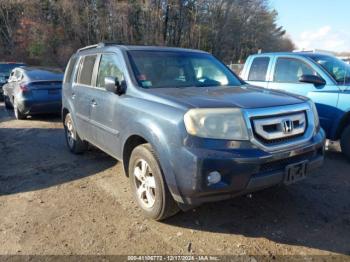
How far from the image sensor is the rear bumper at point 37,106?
28.3 ft

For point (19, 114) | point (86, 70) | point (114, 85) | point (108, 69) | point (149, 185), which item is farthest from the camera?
point (19, 114)

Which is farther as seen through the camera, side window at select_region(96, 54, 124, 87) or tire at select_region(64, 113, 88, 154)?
tire at select_region(64, 113, 88, 154)

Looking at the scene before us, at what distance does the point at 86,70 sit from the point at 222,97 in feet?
8.64

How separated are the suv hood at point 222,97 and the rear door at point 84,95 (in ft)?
4.97

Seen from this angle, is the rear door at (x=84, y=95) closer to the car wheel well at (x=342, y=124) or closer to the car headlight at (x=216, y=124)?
the car headlight at (x=216, y=124)

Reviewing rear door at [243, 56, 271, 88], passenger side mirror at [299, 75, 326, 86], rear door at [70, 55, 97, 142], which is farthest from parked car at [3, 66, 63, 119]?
passenger side mirror at [299, 75, 326, 86]

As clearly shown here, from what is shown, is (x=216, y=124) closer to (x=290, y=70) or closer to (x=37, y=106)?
(x=290, y=70)

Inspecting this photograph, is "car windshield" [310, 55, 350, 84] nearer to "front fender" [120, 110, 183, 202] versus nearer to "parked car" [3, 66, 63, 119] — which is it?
"front fender" [120, 110, 183, 202]

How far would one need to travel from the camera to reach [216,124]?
2.77m

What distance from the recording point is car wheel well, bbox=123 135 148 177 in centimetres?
352

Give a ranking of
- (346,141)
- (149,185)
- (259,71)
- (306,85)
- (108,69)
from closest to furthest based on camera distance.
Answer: (149,185), (108,69), (346,141), (306,85), (259,71)

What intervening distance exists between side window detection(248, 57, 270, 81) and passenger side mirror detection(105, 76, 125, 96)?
3.59 metres

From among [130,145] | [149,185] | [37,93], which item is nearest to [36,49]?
[37,93]

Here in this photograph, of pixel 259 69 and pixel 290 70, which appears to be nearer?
pixel 290 70
